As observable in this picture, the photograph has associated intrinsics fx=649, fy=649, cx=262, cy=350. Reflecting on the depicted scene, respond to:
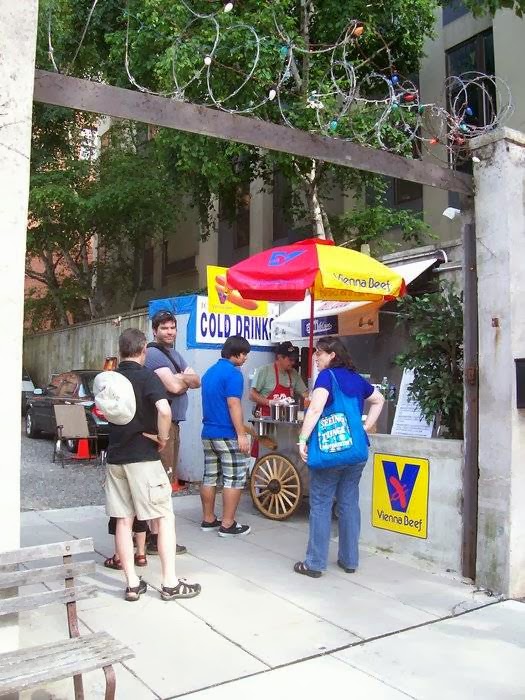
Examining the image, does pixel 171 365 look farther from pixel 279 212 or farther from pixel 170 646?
pixel 279 212

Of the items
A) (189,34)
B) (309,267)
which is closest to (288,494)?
(309,267)

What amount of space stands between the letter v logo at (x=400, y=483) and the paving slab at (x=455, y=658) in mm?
1184

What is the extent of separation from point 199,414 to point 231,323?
1391 mm

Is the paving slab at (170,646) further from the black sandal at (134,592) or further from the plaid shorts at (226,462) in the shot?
the plaid shorts at (226,462)

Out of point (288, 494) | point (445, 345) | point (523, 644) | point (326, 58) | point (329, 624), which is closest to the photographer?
→ point (523, 644)

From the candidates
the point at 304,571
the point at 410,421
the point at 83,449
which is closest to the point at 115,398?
the point at 304,571

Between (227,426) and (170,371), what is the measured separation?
85cm

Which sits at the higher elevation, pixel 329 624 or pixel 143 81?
pixel 143 81

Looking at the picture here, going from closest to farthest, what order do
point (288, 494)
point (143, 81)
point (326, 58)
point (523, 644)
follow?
point (523, 644) < point (288, 494) < point (326, 58) < point (143, 81)

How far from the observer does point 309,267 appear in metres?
6.18

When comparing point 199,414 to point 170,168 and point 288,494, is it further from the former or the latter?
point 170,168

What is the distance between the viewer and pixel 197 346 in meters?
9.05

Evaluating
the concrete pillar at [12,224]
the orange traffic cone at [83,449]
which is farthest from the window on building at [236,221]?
the concrete pillar at [12,224]

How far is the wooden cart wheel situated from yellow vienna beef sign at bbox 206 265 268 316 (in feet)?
8.71
